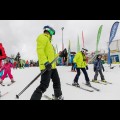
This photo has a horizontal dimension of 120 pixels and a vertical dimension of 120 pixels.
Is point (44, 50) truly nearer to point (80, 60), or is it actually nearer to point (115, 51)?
point (80, 60)

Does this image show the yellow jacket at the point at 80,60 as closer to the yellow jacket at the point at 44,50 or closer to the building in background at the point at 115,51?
the yellow jacket at the point at 44,50

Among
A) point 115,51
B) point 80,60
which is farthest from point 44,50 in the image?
point 115,51

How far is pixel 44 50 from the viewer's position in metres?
3.82

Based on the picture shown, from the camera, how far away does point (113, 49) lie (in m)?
41.7

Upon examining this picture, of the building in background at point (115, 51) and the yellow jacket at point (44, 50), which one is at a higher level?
the building in background at point (115, 51)

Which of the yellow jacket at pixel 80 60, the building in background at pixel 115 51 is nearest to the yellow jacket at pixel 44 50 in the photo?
the yellow jacket at pixel 80 60

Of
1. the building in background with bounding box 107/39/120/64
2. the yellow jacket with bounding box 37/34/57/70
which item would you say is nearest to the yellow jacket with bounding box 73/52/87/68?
the yellow jacket with bounding box 37/34/57/70

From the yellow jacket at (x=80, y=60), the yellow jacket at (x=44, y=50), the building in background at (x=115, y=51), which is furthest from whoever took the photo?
the building in background at (x=115, y=51)

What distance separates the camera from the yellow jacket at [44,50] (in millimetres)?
3605
